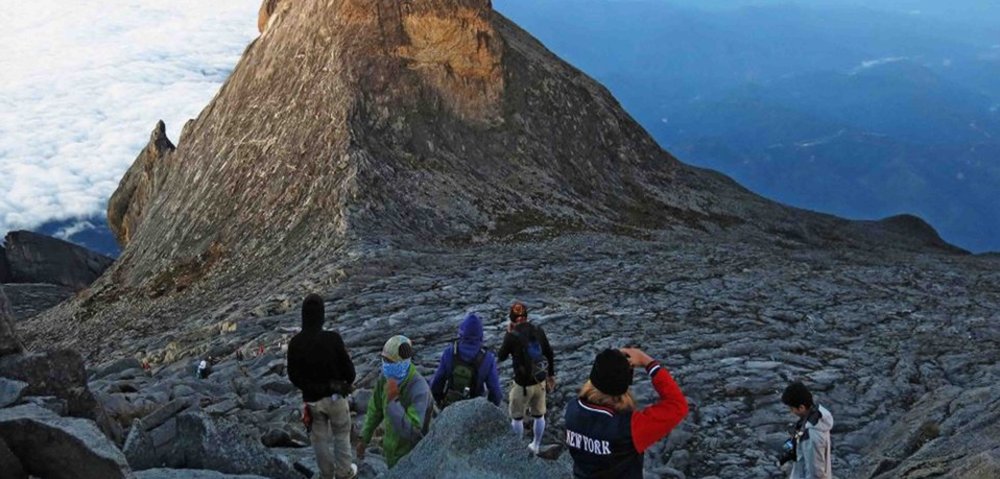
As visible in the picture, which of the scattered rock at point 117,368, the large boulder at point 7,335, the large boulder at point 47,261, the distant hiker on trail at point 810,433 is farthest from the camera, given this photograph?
the large boulder at point 47,261

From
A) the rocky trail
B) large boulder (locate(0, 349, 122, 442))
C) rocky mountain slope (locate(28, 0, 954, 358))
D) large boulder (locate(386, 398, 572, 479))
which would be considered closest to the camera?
large boulder (locate(386, 398, 572, 479))

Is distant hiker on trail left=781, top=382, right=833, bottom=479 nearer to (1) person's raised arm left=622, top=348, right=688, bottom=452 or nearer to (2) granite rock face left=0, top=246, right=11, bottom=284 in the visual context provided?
(1) person's raised arm left=622, top=348, right=688, bottom=452

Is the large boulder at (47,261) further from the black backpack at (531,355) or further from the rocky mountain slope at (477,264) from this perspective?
the black backpack at (531,355)

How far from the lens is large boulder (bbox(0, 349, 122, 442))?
13.3 metres

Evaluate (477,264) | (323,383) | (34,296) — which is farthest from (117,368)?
(34,296)

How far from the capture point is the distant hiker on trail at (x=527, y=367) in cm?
1614

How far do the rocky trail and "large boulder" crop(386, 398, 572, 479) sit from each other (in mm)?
3486

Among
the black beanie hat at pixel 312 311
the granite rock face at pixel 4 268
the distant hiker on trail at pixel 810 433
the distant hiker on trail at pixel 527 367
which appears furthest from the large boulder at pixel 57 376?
the granite rock face at pixel 4 268

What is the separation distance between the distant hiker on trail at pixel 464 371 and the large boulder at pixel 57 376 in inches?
195

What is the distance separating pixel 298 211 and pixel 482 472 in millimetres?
36143

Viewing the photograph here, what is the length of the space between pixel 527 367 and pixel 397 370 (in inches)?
157

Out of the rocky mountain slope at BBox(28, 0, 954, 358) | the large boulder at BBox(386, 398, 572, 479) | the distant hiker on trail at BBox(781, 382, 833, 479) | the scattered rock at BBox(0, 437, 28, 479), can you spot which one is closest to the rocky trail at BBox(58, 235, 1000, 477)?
the distant hiker on trail at BBox(781, 382, 833, 479)

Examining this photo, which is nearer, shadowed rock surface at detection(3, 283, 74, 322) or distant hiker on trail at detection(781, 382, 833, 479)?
distant hiker on trail at detection(781, 382, 833, 479)

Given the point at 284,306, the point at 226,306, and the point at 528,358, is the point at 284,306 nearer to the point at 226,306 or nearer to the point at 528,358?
the point at 226,306
